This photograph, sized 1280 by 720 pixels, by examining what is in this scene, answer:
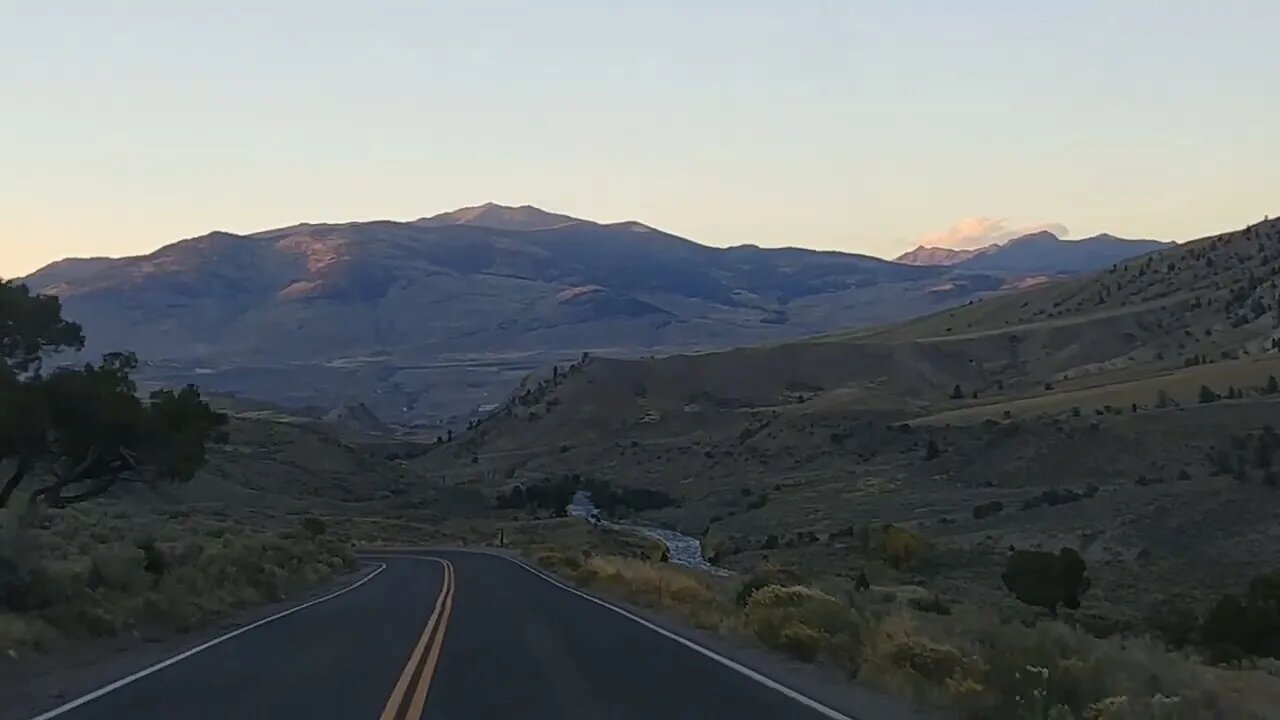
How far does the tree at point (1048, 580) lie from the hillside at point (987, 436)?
0.89 m

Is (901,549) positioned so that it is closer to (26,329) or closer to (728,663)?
(26,329)

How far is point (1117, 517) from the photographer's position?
50406 millimetres

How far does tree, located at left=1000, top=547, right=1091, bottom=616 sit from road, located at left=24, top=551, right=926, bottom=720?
42.9 ft

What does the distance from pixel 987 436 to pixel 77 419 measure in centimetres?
5110

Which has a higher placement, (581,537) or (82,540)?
(82,540)

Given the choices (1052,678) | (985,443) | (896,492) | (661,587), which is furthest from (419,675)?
(985,443)

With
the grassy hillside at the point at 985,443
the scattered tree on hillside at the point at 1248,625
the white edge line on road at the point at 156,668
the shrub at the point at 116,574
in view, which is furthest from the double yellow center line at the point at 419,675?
the scattered tree on hillside at the point at 1248,625

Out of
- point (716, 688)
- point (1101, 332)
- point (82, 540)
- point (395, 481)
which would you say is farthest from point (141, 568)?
point (1101, 332)

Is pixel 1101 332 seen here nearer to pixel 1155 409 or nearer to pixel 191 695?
pixel 1155 409

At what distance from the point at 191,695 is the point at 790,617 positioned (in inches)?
340

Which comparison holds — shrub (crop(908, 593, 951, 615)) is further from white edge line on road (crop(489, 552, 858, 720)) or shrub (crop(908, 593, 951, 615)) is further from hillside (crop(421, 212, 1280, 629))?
white edge line on road (crop(489, 552, 858, 720))

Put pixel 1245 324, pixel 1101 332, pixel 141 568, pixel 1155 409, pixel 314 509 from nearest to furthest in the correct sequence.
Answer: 1. pixel 141 568
2. pixel 1155 409
3. pixel 314 509
4. pixel 1245 324
5. pixel 1101 332

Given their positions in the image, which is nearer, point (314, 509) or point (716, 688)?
point (716, 688)

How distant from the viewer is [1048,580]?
37.6 meters
